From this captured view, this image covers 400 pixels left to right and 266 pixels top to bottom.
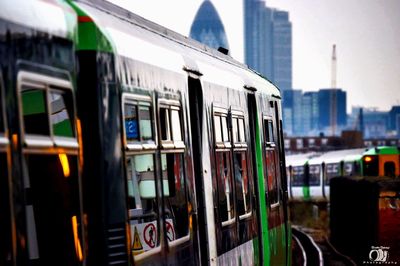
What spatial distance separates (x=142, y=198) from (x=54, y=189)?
130 cm

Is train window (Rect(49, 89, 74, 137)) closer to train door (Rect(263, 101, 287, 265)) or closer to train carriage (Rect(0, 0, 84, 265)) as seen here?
Answer: train carriage (Rect(0, 0, 84, 265))

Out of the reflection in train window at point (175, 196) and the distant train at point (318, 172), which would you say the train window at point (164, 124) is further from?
the distant train at point (318, 172)

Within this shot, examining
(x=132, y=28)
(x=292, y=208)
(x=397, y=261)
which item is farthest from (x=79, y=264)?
(x=292, y=208)

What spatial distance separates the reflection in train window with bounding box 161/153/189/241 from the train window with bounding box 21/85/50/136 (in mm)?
1869

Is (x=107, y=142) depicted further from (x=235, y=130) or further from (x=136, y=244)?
(x=235, y=130)

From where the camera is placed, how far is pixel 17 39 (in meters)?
6.78

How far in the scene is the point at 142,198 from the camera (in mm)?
9117

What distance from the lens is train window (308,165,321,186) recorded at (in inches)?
2613

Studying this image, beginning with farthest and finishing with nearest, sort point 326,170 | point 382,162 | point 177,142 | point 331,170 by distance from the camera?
point 326,170 → point 331,170 → point 382,162 → point 177,142

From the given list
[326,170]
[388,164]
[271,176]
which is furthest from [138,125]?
[326,170]

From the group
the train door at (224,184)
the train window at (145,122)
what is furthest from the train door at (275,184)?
the train window at (145,122)

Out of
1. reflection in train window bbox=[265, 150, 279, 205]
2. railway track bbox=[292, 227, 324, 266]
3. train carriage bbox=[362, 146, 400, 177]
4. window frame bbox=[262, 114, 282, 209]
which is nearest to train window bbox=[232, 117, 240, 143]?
window frame bbox=[262, 114, 282, 209]

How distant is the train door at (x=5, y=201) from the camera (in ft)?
21.3

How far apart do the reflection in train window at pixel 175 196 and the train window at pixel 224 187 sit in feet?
5.78
